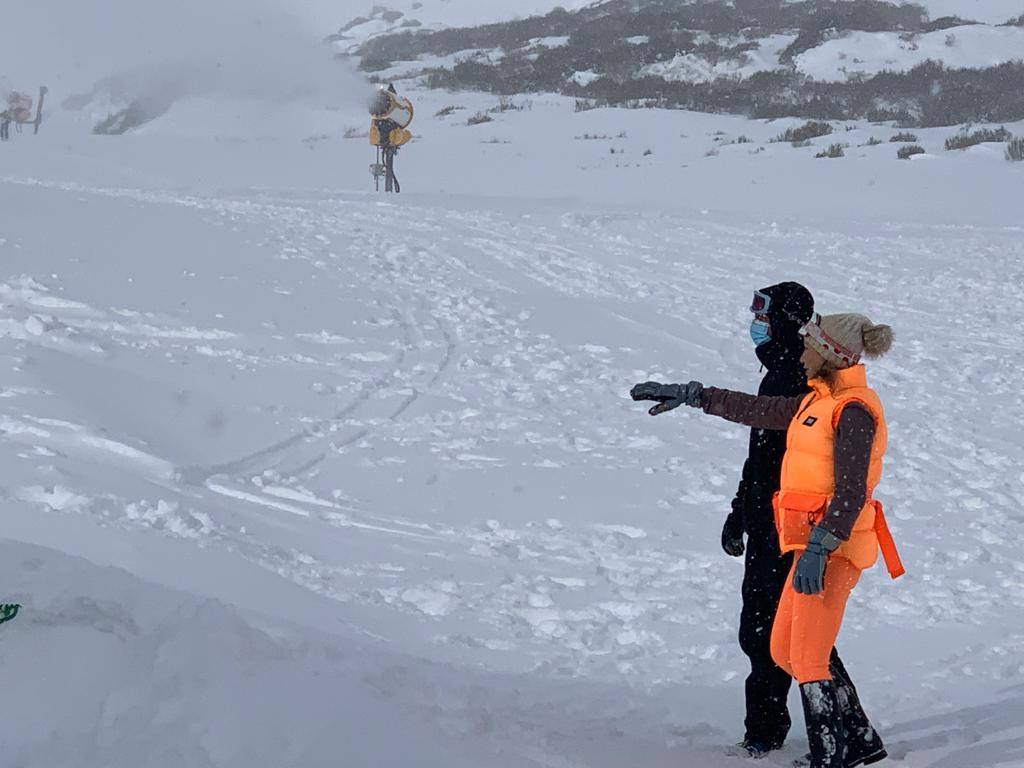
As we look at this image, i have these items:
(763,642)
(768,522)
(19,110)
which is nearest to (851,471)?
(768,522)

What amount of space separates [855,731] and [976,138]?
19.7m

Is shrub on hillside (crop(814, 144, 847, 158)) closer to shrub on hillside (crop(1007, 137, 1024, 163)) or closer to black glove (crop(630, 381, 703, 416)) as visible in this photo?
shrub on hillside (crop(1007, 137, 1024, 163))

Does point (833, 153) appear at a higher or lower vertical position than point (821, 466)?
higher

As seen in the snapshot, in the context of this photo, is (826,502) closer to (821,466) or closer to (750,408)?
(821,466)

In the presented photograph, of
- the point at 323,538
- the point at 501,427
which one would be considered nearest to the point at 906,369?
the point at 501,427

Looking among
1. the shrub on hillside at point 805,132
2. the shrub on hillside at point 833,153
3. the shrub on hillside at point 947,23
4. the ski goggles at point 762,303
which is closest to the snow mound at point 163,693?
the ski goggles at point 762,303

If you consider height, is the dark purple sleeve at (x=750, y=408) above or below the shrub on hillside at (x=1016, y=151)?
below

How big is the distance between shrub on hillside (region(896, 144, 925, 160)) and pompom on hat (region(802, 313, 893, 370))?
1757 cm

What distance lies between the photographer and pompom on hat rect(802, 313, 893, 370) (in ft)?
10.7

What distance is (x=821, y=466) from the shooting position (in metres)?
3.28

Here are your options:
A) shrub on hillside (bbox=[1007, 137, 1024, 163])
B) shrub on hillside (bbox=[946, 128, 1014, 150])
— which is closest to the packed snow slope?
shrub on hillside (bbox=[1007, 137, 1024, 163])

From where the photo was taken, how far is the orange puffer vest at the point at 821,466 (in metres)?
3.26

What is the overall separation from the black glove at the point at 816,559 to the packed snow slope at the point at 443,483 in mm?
851

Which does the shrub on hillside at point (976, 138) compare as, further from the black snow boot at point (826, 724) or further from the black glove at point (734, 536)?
the black snow boot at point (826, 724)
